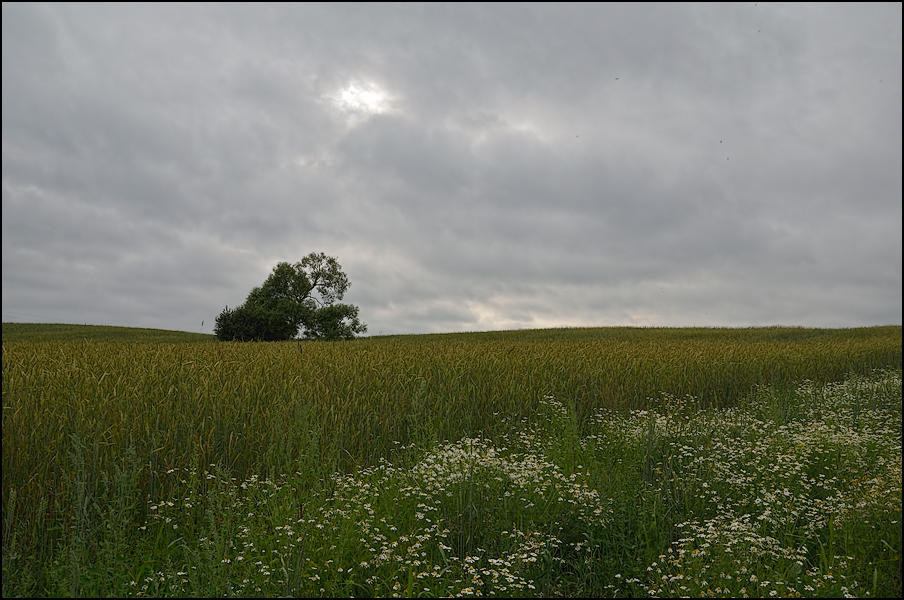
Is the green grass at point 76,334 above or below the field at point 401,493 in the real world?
above

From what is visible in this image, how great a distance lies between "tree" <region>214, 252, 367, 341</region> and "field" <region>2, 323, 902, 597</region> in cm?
2620

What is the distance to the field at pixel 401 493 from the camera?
4242mm

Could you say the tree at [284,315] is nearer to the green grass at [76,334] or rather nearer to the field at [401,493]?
the green grass at [76,334]

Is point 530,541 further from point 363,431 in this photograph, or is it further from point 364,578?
point 363,431

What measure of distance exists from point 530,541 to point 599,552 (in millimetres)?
952

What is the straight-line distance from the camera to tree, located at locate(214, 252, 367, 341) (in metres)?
35.6

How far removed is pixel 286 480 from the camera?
6.06m

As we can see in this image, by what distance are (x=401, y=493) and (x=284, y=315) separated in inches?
1254

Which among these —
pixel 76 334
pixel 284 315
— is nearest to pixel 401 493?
pixel 284 315

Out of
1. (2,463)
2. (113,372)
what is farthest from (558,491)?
(113,372)

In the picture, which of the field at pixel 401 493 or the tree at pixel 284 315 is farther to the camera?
the tree at pixel 284 315

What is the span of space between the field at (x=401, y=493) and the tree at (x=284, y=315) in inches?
1031

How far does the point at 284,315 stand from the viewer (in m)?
35.7

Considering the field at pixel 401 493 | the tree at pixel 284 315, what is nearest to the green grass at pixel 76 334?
the tree at pixel 284 315
